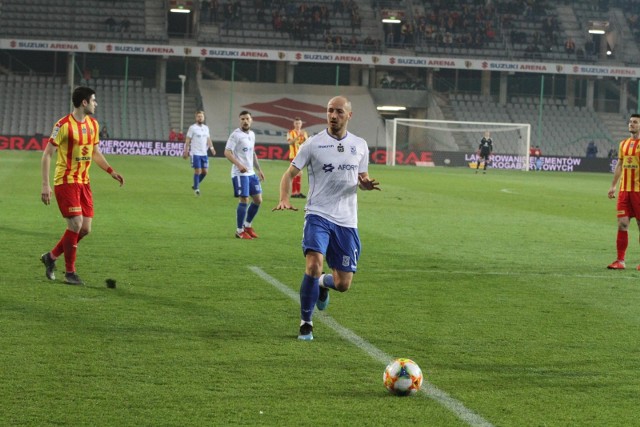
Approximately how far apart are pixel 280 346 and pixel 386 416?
2024mm

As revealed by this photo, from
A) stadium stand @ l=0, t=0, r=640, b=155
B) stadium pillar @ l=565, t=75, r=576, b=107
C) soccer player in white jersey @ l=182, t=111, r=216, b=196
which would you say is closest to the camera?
soccer player in white jersey @ l=182, t=111, r=216, b=196

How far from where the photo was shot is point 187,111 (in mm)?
60531

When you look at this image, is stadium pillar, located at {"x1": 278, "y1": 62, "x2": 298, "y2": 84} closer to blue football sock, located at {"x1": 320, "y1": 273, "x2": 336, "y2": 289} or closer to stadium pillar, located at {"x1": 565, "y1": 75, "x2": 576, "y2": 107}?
stadium pillar, located at {"x1": 565, "y1": 75, "x2": 576, "y2": 107}

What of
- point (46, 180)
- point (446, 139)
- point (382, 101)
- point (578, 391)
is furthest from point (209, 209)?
point (382, 101)

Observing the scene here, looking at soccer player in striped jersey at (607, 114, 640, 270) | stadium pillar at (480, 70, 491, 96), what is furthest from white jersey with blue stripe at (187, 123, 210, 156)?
stadium pillar at (480, 70, 491, 96)

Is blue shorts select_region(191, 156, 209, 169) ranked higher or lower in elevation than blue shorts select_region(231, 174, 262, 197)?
lower

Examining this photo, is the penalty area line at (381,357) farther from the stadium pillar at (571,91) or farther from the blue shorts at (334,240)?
the stadium pillar at (571,91)

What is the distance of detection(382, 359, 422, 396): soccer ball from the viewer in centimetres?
638

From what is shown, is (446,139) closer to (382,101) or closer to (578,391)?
(382,101)

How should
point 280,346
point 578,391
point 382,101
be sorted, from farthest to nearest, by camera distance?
point 382,101 → point 280,346 → point 578,391

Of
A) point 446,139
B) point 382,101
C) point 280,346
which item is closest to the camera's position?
point 280,346

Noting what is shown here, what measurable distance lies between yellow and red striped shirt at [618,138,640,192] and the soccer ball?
7.98 meters

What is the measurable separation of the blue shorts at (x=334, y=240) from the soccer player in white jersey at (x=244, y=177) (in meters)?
7.49

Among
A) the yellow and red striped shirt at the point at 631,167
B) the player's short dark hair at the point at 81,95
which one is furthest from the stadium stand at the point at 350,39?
the player's short dark hair at the point at 81,95
